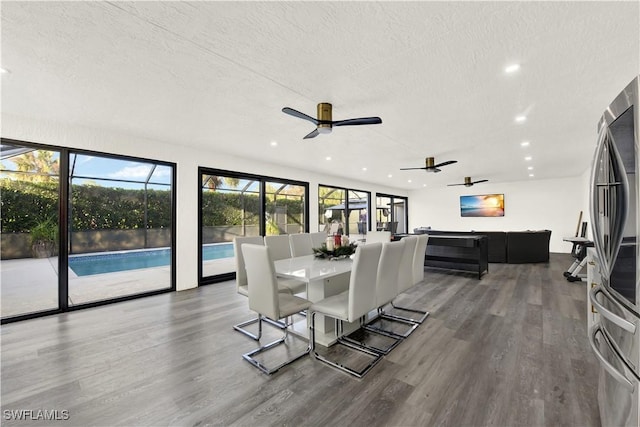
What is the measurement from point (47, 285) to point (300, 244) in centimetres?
413

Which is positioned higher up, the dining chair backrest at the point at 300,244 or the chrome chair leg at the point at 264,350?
the dining chair backrest at the point at 300,244

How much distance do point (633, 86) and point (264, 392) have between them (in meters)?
2.60

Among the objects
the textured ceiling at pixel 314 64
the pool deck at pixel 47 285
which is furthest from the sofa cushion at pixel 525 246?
the pool deck at pixel 47 285

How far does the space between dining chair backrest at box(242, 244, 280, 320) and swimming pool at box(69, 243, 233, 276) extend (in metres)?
3.35

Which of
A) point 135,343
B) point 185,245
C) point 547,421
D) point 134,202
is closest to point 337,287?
point 547,421

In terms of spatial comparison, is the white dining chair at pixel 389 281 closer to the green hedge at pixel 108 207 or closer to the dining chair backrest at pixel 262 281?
the dining chair backrest at pixel 262 281

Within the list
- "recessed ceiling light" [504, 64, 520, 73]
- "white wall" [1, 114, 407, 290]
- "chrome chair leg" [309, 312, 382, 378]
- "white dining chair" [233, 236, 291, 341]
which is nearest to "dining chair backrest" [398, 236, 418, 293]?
"chrome chair leg" [309, 312, 382, 378]

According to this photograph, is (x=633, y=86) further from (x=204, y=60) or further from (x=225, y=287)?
(x=225, y=287)

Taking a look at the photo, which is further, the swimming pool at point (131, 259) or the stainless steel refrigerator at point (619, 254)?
the swimming pool at point (131, 259)

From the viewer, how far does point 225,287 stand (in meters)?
4.81

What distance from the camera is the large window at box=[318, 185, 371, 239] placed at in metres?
7.92

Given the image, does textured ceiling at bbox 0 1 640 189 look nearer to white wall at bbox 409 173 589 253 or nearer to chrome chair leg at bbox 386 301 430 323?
chrome chair leg at bbox 386 301 430 323

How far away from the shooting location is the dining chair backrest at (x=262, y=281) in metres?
2.19

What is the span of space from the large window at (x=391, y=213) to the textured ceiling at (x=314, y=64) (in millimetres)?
7018
